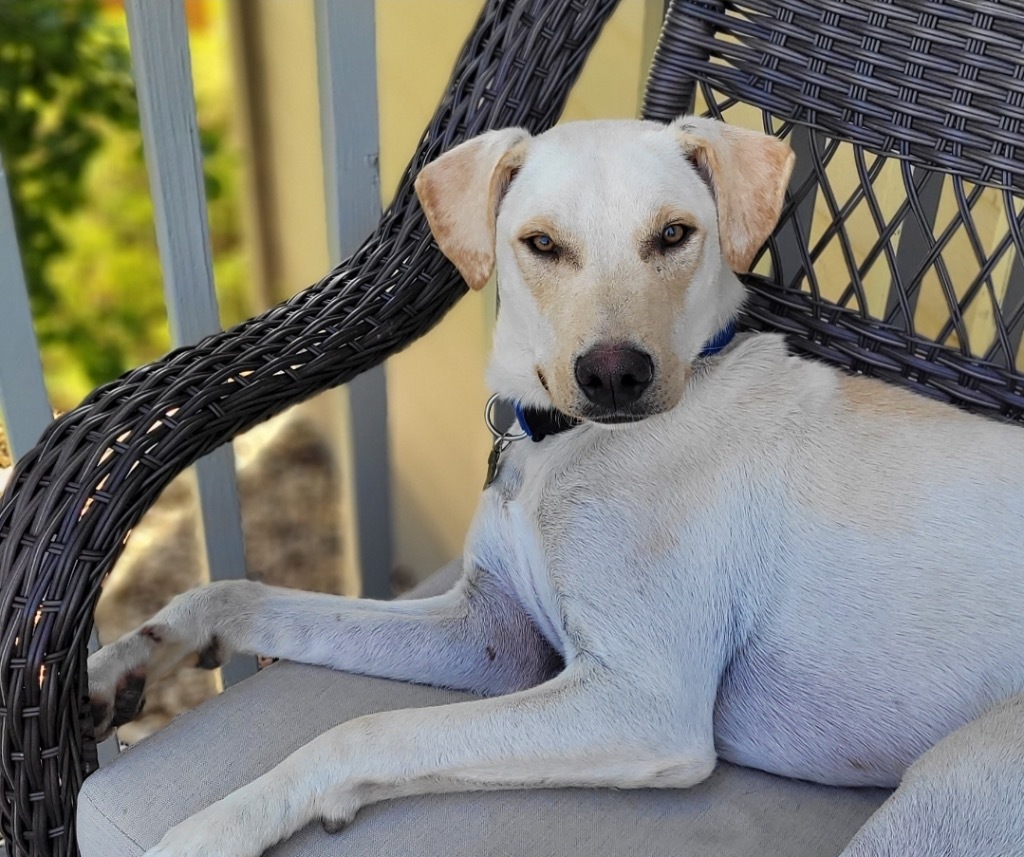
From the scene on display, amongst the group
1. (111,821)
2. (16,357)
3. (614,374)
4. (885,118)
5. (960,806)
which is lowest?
(111,821)

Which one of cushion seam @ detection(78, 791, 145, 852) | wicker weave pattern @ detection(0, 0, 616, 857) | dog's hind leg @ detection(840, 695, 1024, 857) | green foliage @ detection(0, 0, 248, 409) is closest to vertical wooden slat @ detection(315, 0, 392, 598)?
wicker weave pattern @ detection(0, 0, 616, 857)

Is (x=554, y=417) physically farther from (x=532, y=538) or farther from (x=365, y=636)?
(x=365, y=636)

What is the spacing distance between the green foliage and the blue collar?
190 centimetres

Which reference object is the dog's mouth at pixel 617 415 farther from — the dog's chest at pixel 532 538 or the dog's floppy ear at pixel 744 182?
the dog's floppy ear at pixel 744 182

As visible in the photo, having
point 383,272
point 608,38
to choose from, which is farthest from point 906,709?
point 608,38

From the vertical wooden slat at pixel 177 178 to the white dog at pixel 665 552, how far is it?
407 millimetres

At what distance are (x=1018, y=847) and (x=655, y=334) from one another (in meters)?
0.73

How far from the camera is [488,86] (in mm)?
1693

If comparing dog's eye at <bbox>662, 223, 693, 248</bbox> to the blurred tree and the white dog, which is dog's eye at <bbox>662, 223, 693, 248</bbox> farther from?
the blurred tree

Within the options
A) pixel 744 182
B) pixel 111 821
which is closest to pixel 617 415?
pixel 744 182

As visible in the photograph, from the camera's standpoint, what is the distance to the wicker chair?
1255 mm

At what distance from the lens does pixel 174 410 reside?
140cm

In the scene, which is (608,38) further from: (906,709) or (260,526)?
(260,526)

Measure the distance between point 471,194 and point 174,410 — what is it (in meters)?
0.53
